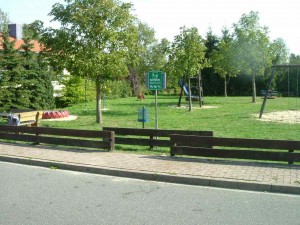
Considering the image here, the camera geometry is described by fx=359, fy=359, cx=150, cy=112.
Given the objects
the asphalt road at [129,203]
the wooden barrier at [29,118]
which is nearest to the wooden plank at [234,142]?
the asphalt road at [129,203]

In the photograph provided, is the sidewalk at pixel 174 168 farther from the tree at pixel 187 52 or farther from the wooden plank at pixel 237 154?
the tree at pixel 187 52

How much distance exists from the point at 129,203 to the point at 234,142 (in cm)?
358

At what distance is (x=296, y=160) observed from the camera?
8016 mm

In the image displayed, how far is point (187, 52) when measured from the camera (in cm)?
2328

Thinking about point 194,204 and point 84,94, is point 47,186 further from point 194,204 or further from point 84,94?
point 84,94

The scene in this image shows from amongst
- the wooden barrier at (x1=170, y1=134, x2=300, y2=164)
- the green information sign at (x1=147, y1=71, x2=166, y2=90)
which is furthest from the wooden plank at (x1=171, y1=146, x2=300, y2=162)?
the green information sign at (x1=147, y1=71, x2=166, y2=90)

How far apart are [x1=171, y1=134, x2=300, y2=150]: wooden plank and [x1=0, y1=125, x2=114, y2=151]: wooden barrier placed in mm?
2084

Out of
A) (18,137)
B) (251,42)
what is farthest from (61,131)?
(251,42)

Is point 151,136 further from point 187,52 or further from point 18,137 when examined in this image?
point 187,52

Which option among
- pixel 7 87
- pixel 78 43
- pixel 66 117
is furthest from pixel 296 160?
pixel 7 87

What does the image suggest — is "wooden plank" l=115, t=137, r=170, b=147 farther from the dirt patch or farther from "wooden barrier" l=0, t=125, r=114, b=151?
the dirt patch

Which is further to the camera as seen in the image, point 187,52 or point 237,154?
point 187,52

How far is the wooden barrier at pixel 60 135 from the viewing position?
33.3ft

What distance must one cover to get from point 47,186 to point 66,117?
43.6 ft
